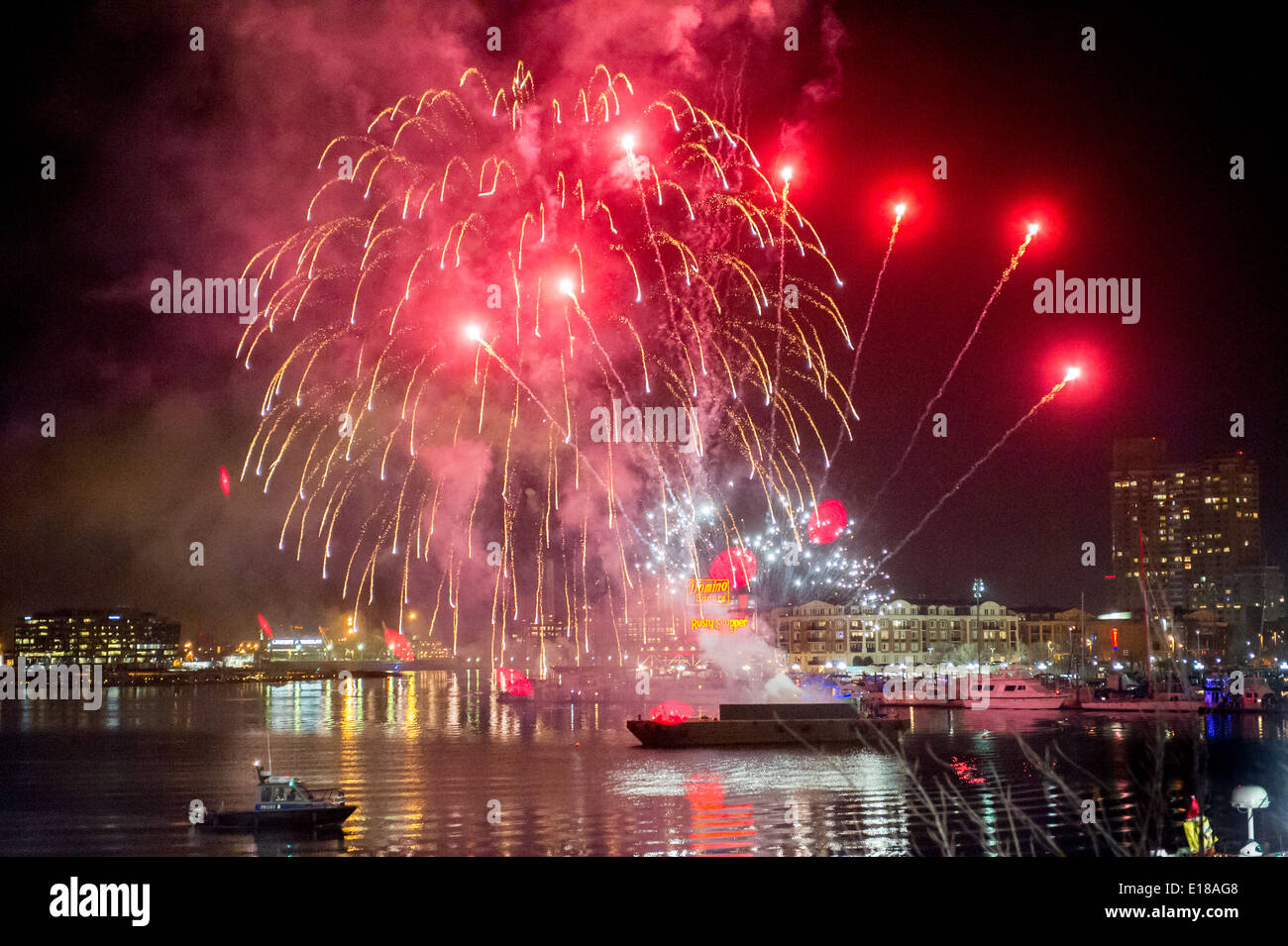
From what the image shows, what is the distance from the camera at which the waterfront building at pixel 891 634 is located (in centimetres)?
10869

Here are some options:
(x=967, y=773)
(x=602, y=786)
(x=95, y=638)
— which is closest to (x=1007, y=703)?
(x=967, y=773)

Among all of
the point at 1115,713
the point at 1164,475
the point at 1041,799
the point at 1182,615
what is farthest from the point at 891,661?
the point at 1041,799

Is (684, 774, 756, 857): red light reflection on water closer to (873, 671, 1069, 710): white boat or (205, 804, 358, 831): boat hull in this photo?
(205, 804, 358, 831): boat hull

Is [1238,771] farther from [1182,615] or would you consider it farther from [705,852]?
[1182,615]

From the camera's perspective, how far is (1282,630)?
115 m

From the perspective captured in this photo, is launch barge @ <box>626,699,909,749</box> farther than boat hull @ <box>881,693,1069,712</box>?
No

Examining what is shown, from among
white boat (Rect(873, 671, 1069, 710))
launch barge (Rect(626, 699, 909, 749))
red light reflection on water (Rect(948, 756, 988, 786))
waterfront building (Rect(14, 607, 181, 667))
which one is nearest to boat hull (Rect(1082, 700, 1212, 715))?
white boat (Rect(873, 671, 1069, 710))

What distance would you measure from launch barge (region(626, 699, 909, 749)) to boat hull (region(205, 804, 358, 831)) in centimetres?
2117

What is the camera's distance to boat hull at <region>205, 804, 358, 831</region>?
25.6 metres

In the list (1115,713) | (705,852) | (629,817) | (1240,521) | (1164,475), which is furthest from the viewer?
(1164,475)

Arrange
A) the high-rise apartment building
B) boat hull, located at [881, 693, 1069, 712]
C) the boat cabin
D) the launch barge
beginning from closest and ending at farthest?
the boat cabin < the launch barge < boat hull, located at [881, 693, 1069, 712] < the high-rise apartment building

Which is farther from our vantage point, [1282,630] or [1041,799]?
[1282,630]

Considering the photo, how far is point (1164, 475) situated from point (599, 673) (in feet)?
210
